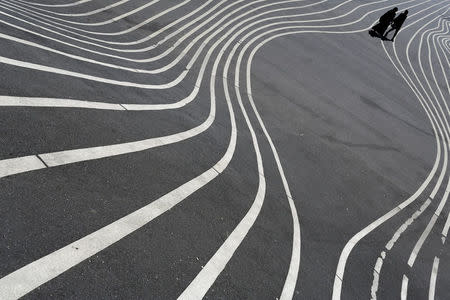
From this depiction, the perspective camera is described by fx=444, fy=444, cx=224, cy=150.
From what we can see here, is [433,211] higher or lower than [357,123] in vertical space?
lower

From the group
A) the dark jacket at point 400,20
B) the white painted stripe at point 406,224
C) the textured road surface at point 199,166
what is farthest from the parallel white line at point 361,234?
the dark jacket at point 400,20

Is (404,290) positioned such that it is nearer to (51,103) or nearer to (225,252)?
(225,252)

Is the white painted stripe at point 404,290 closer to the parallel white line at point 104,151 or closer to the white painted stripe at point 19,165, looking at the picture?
the parallel white line at point 104,151

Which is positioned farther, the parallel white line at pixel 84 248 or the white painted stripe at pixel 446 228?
the white painted stripe at pixel 446 228

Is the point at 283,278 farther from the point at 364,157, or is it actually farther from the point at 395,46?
the point at 395,46

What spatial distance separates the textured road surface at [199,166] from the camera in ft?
18.1

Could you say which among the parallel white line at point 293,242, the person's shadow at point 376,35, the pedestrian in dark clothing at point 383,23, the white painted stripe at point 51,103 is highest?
the pedestrian in dark clothing at point 383,23

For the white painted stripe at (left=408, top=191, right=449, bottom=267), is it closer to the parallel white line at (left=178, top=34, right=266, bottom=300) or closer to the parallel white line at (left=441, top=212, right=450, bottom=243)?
the parallel white line at (left=441, top=212, right=450, bottom=243)

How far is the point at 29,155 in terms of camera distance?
6.11 m

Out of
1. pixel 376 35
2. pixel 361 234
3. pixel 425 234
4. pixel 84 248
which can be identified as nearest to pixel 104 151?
pixel 84 248

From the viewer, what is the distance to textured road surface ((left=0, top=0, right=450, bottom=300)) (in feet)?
18.1

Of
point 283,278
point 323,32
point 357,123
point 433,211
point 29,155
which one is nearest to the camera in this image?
point 29,155

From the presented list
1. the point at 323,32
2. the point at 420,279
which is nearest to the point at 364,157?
the point at 420,279

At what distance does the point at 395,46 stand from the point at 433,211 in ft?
50.8
